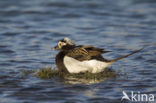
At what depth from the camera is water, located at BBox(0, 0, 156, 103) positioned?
782 centimetres

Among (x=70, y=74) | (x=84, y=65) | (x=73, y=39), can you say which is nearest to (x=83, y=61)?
(x=84, y=65)

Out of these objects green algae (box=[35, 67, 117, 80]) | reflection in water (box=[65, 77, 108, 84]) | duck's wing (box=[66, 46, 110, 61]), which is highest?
duck's wing (box=[66, 46, 110, 61])

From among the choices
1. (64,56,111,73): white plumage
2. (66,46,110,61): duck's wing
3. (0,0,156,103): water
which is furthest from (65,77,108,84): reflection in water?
(66,46,110,61): duck's wing

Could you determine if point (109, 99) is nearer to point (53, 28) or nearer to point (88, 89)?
point (88, 89)

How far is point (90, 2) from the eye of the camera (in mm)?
18531

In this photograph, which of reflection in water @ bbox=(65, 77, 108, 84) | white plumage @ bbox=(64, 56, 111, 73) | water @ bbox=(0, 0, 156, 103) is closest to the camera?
water @ bbox=(0, 0, 156, 103)

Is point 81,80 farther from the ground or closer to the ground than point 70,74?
closer to the ground

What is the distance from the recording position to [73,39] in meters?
13.0

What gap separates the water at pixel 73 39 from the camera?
7824 millimetres

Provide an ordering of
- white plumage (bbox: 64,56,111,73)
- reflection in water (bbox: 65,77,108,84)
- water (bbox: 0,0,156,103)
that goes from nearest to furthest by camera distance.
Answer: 1. water (bbox: 0,0,156,103)
2. reflection in water (bbox: 65,77,108,84)
3. white plumage (bbox: 64,56,111,73)

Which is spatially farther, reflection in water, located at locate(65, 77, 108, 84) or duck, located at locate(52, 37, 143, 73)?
duck, located at locate(52, 37, 143, 73)

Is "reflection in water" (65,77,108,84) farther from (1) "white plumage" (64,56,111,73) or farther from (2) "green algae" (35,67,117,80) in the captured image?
(1) "white plumage" (64,56,111,73)

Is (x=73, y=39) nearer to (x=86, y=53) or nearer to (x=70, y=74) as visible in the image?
(x=70, y=74)

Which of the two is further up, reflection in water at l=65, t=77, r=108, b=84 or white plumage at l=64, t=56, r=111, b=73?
white plumage at l=64, t=56, r=111, b=73
